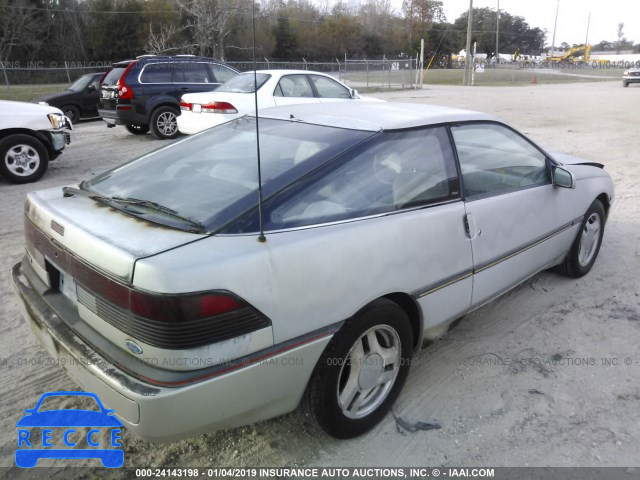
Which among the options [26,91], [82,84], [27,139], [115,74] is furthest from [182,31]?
[27,139]

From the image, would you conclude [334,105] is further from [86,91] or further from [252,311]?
[86,91]

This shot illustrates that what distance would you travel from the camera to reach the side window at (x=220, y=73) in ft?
41.0

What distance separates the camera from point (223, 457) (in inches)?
96.3

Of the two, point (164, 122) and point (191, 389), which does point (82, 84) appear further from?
point (191, 389)

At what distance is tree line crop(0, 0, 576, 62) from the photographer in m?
28.9

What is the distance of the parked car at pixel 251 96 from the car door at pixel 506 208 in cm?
597

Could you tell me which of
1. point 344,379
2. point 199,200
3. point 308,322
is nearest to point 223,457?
point 344,379

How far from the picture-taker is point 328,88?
10523 millimetres

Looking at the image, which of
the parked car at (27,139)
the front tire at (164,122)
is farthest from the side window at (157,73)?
the parked car at (27,139)

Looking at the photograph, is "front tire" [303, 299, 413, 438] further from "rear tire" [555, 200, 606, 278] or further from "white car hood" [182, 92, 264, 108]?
"white car hood" [182, 92, 264, 108]

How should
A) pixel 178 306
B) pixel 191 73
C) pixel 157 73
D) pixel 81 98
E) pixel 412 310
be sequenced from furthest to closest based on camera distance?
1. pixel 81 98
2. pixel 191 73
3. pixel 157 73
4. pixel 412 310
5. pixel 178 306

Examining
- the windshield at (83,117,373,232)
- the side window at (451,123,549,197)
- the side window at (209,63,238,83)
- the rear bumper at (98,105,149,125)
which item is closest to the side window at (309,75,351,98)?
the side window at (209,63,238,83)

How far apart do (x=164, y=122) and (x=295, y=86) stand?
357cm

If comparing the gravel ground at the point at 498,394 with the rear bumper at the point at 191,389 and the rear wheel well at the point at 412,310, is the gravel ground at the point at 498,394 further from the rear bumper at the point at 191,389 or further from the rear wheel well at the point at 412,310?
the rear bumper at the point at 191,389
